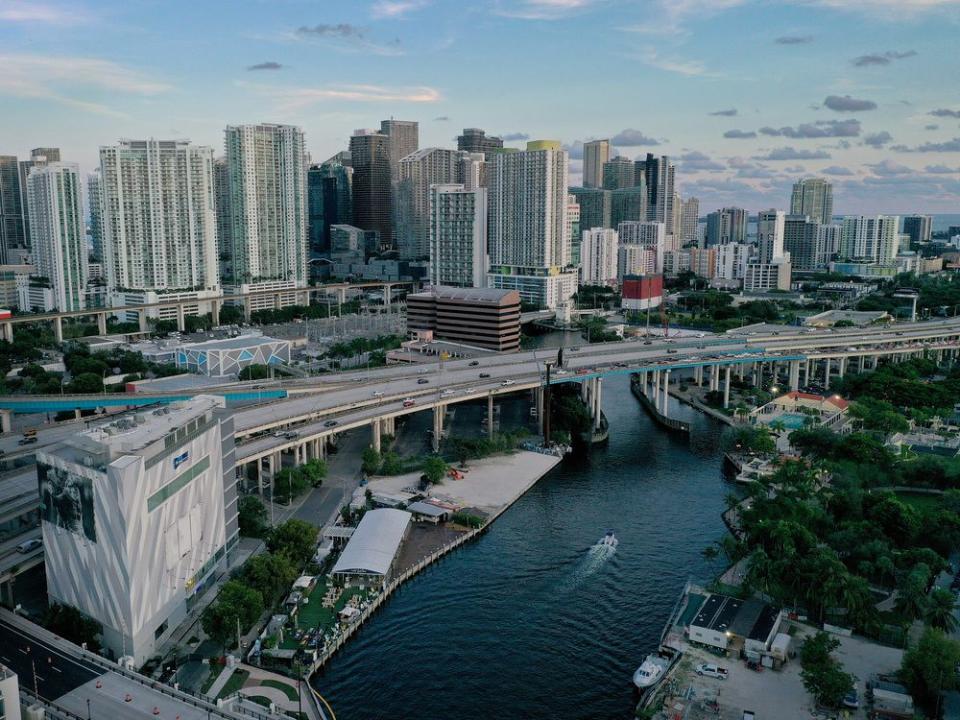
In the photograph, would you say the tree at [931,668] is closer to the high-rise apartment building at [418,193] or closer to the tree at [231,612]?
the tree at [231,612]

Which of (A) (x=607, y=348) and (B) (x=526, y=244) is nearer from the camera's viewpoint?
(A) (x=607, y=348)

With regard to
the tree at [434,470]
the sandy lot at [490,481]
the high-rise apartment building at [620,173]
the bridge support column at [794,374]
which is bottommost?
the sandy lot at [490,481]

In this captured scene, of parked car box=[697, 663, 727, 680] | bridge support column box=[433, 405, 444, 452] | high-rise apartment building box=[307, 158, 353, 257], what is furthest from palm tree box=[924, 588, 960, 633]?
high-rise apartment building box=[307, 158, 353, 257]

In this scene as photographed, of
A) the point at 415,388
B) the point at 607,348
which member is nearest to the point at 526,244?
the point at 607,348

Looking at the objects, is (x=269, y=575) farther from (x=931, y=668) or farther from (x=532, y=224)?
(x=532, y=224)

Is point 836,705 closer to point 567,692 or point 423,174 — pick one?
point 567,692

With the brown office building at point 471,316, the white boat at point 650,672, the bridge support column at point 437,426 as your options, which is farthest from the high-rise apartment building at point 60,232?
the white boat at point 650,672

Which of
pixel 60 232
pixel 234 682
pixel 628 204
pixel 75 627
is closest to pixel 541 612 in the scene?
pixel 234 682
